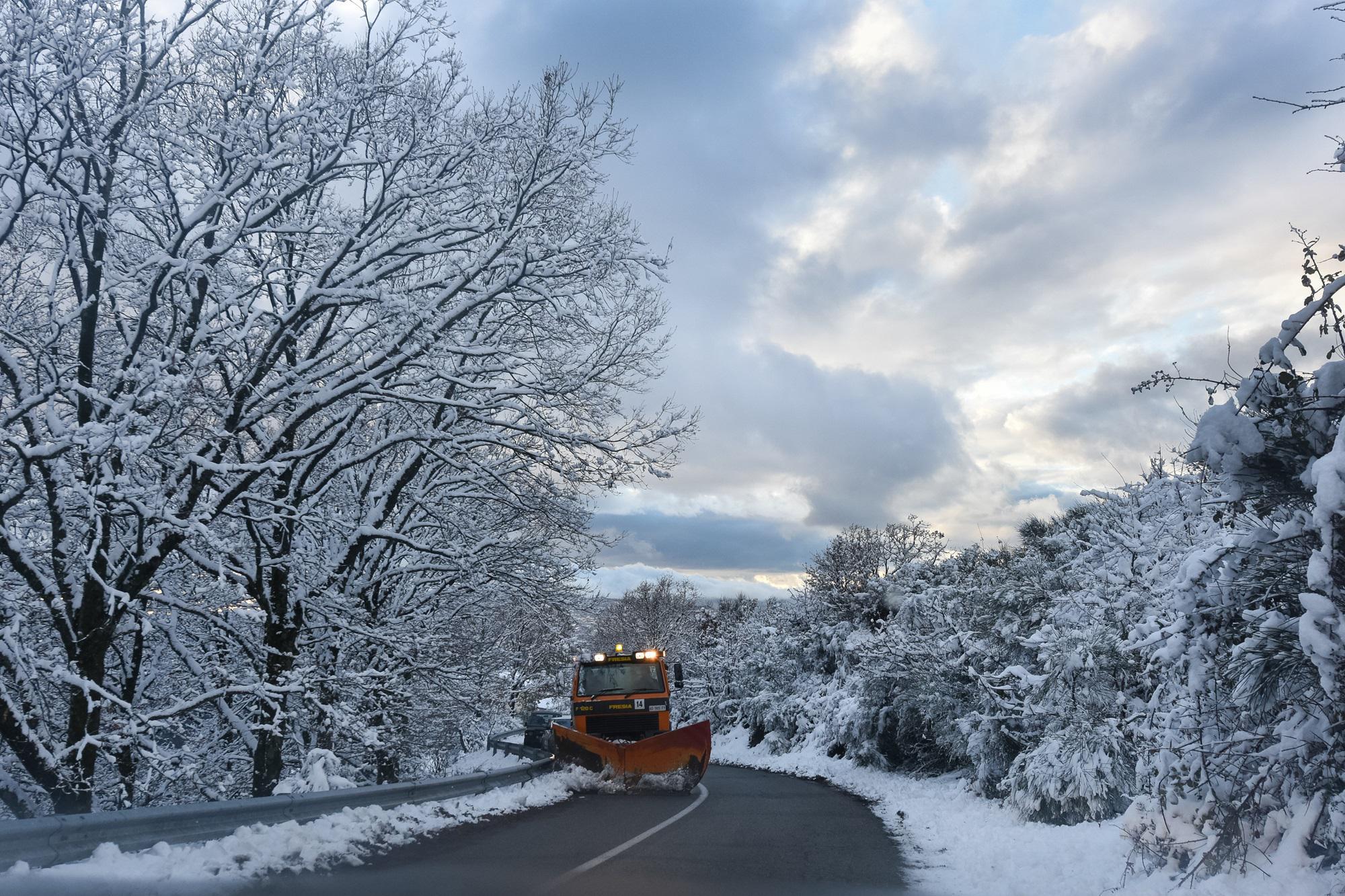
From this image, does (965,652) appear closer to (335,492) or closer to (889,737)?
(889,737)

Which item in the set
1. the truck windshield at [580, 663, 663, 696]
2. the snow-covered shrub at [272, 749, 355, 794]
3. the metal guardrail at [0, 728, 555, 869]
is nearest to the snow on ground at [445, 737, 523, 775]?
the truck windshield at [580, 663, 663, 696]

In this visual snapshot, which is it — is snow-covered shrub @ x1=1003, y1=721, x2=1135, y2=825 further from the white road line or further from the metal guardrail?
the metal guardrail

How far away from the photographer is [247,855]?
6891mm

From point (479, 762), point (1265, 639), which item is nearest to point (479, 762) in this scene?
point (479, 762)

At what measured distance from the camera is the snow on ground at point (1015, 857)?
6.07m

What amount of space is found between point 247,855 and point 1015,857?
706 centimetres

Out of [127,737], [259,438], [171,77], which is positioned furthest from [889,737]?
[171,77]

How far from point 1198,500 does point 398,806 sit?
845cm

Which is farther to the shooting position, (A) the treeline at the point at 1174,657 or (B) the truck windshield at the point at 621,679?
(B) the truck windshield at the point at 621,679

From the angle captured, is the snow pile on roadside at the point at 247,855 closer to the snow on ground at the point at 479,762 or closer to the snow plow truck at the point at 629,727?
the snow plow truck at the point at 629,727

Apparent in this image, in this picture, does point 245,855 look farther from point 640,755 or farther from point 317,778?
point 640,755

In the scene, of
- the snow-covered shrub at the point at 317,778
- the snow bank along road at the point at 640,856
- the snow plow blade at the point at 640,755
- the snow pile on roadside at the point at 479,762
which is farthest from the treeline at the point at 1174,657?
the snow pile on roadside at the point at 479,762

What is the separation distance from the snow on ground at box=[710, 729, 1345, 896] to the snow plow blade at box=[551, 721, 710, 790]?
11.2 feet

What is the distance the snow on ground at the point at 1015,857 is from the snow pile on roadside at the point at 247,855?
4995 mm
